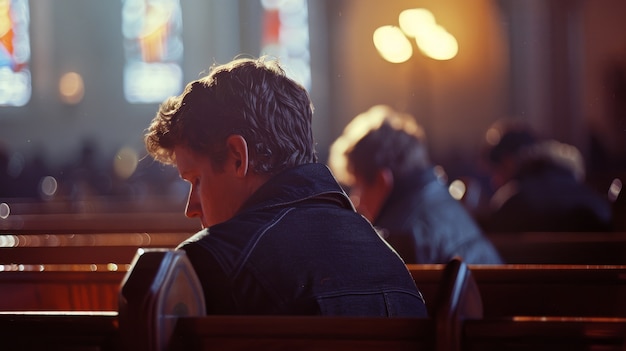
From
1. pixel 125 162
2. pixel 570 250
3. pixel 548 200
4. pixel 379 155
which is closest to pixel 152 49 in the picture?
pixel 125 162

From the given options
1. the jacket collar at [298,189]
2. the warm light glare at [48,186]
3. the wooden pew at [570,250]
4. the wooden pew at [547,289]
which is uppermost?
the jacket collar at [298,189]

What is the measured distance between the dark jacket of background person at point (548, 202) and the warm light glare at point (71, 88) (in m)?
9.71

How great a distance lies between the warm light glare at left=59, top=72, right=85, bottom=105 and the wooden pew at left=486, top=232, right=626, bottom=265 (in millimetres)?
10855

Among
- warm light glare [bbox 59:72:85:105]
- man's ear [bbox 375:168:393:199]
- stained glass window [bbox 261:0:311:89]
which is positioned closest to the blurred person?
man's ear [bbox 375:168:393:199]

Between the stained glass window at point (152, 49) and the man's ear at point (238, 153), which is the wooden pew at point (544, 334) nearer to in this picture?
the man's ear at point (238, 153)

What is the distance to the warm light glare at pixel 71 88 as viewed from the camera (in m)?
13.1

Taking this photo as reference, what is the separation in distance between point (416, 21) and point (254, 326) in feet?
19.8

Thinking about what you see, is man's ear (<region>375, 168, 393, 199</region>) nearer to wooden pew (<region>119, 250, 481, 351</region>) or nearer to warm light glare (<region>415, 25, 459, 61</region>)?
wooden pew (<region>119, 250, 481, 351</region>)

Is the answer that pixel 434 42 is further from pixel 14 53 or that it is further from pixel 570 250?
pixel 14 53

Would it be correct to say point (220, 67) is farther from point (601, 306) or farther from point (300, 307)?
point (601, 306)

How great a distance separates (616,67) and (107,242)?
7.15 meters

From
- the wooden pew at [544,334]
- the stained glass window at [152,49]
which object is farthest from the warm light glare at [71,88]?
the wooden pew at [544,334]

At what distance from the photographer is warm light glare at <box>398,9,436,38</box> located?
6684 millimetres

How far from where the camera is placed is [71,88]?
43.0 ft
